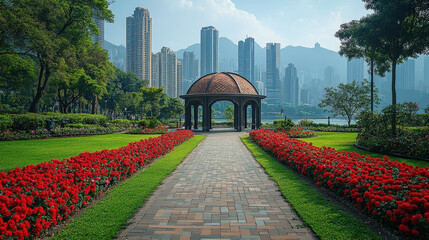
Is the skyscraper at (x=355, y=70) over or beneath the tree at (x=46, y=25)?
over

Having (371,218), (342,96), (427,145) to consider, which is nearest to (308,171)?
(371,218)

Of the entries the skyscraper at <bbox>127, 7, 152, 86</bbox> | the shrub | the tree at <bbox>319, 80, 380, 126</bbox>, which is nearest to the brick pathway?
the shrub

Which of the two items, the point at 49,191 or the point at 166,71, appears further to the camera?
the point at 166,71

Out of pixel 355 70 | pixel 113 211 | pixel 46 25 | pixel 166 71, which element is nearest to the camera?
pixel 113 211

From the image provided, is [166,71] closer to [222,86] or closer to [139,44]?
[139,44]

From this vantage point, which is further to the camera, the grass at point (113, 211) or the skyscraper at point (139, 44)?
the skyscraper at point (139, 44)

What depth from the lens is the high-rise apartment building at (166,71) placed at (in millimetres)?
100331

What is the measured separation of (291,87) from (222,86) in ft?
496

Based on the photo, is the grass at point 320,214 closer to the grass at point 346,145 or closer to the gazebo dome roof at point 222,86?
the grass at point 346,145

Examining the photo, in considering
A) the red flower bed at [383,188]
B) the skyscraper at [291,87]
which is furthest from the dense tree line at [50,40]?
the skyscraper at [291,87]

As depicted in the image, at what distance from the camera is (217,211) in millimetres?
4199

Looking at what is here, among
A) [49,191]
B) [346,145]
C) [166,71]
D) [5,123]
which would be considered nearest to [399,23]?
[346,145]

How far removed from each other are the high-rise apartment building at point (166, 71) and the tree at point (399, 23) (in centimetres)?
9060

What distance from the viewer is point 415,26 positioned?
14.5m
